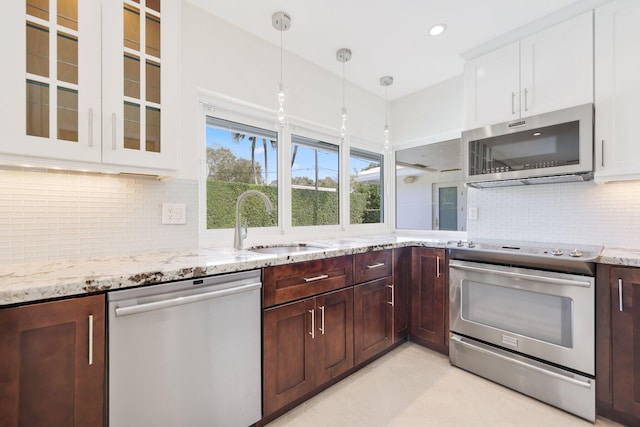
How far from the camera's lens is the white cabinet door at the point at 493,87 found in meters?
2.21

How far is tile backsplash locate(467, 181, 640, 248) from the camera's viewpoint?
6.55 ft

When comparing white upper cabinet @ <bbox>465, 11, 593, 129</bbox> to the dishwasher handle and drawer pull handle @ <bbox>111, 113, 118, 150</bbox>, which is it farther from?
drawer pull handle @ <bbox>111, 113, 118, 150</bbox>

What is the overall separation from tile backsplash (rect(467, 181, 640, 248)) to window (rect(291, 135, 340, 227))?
1.33m

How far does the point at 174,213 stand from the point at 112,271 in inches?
28.0

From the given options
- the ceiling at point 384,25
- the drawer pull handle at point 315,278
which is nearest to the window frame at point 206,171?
the ceiling at point 384,25

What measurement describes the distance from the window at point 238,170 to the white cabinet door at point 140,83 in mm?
569

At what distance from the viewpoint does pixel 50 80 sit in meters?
1.23

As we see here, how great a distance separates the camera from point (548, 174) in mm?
1965

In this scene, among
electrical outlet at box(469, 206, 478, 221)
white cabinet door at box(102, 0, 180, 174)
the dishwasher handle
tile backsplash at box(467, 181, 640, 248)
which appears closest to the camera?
the dishwasher handle

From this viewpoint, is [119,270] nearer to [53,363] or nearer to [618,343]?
[53,363]

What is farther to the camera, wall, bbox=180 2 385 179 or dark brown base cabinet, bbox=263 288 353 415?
wall, bbox=180 2 385 179

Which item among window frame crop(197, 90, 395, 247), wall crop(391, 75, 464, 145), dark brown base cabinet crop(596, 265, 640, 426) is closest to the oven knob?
dark brown base cabinet crop(596, 265, 640, 426)

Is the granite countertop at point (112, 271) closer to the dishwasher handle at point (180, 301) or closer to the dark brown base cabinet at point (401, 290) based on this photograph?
the dishwasher handle at point (180, 301)

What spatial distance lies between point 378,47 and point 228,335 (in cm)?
242
